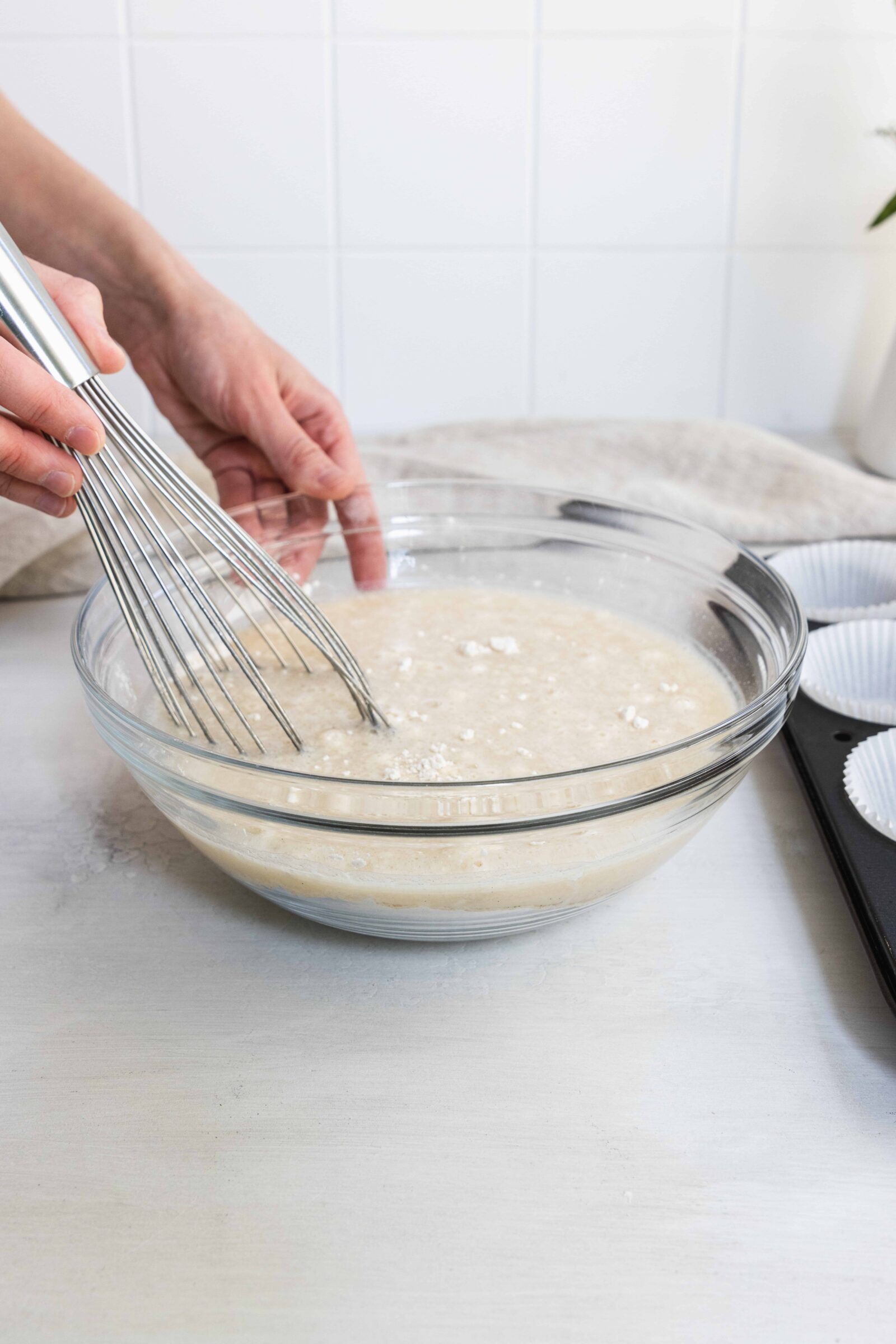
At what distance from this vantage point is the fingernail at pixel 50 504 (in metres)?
0.60

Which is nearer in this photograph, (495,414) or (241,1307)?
(241,1307)

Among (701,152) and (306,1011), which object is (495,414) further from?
(306,1011)

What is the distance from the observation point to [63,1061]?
1.64 feet

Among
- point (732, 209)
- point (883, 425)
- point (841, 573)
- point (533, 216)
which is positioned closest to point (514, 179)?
point (533, 216)

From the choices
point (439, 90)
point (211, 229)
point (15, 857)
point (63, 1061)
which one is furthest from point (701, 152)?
point (63, 1061)

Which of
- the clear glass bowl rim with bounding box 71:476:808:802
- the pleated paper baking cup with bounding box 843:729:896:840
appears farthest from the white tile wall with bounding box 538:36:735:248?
the pleated paper baking cup with bounding box 843:729:896:840

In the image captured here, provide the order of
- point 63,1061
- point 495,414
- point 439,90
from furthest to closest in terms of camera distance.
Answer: point 495,414
point 439,90
point 63,1061

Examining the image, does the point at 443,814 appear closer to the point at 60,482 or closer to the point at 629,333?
the point at 60,482

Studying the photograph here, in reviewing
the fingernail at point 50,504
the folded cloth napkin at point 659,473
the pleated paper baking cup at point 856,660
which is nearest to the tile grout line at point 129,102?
the folded cloth napkin at point 659,473

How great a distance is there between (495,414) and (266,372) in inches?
25.6

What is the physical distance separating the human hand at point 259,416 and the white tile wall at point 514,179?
0.52 meters

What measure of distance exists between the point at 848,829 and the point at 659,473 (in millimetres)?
656

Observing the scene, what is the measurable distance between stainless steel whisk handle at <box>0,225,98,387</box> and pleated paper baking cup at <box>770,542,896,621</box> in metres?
0.55

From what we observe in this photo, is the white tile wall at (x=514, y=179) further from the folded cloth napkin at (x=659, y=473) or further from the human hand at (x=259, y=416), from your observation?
the human hand at (x=259, y=416)
